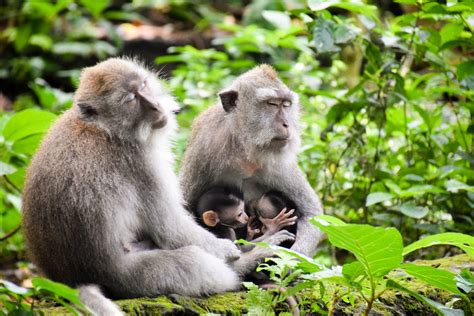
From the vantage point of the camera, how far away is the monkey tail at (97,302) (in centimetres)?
441

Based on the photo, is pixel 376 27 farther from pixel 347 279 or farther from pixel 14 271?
pixel 14 271

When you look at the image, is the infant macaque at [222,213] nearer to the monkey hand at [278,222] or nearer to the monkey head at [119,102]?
the monkey hand at [278,222]

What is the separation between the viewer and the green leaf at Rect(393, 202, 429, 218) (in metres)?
6.51

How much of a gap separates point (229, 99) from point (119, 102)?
1.35 m

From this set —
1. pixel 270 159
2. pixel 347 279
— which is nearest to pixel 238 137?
pixel 270 159

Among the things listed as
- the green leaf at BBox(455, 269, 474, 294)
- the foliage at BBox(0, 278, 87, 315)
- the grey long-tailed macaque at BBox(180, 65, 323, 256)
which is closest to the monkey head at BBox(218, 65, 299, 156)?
the grey long-tailed macaque at BBox(180, 65, 323, 256)

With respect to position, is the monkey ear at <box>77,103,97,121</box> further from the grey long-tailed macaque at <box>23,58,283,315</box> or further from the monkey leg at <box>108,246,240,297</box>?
the monkey leg at <box>108,246,240,297</box>

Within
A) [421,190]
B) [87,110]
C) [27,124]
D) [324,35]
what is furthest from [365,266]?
[27,124]

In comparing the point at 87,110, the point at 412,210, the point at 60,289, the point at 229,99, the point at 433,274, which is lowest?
the point at 412,210

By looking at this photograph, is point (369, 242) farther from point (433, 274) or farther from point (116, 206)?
point (116, 206)

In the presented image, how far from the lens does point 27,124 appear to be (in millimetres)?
6500

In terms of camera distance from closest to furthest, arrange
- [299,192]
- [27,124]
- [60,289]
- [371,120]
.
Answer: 1. [60,289]
2. [299,192]
3. [27,124]
4. [371,120]

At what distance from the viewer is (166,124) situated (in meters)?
5.50

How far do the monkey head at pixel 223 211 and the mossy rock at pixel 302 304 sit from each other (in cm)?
80
